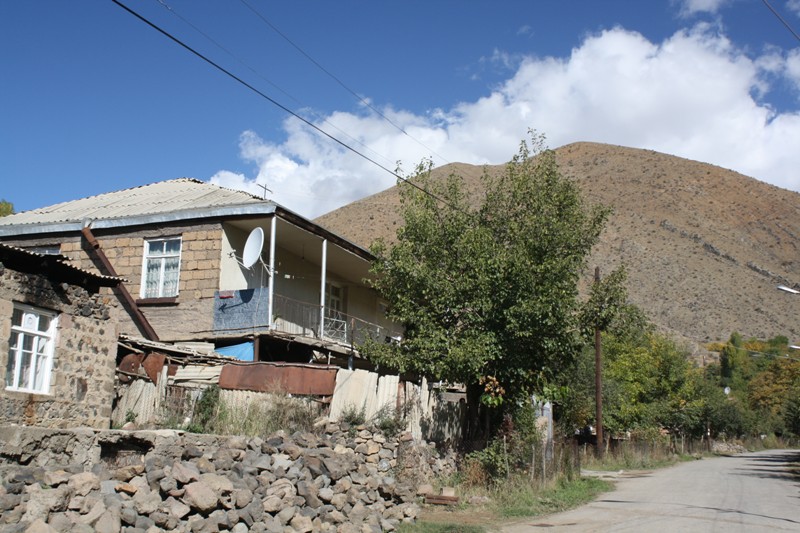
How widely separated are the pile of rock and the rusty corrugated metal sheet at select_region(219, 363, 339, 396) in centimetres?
158

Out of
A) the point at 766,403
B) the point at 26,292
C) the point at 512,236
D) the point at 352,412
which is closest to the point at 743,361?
the point at 766,403

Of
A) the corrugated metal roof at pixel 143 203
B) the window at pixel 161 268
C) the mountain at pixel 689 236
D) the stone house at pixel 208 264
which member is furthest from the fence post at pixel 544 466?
the mountain at pixel 689 236

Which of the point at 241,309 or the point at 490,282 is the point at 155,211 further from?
the point at 490,282

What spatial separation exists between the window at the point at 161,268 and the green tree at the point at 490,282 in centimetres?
584

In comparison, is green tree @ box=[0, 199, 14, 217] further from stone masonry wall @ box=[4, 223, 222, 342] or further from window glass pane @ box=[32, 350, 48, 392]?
window glass pane @ box=[32, 350, 48, 392]

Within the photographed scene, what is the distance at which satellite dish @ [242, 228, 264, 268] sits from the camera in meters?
19.9

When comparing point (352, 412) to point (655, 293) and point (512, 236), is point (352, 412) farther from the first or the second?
point (655, 293)

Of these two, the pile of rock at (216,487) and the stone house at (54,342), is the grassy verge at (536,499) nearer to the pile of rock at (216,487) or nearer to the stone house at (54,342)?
the pile of rock at (216,487)

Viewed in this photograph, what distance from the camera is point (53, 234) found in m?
23.0

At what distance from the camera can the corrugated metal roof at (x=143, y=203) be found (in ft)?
74.5

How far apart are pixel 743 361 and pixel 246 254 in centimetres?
8140

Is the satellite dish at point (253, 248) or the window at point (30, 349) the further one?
the satellite dish at point (253, 248)

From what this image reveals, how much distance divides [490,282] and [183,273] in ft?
29.4

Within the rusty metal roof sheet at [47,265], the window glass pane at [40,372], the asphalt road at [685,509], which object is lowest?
the asphalt road at [685,509]
